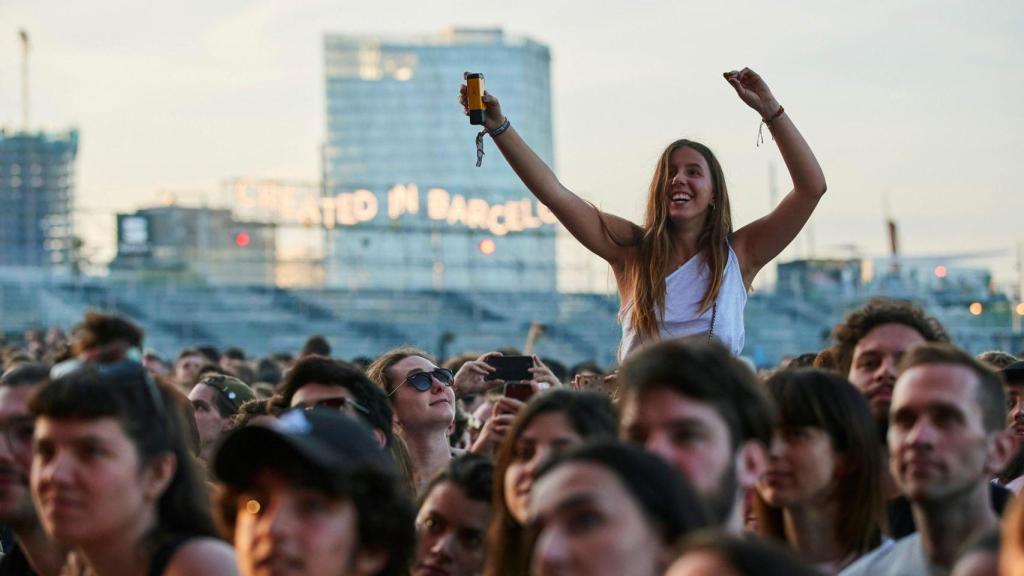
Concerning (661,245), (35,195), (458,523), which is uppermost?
(35,195)

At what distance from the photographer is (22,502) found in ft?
18.9

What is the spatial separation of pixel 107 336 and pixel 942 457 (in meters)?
2.48

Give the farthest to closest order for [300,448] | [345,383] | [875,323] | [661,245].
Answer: [345,383], [661,245], [875,323], [300,448]

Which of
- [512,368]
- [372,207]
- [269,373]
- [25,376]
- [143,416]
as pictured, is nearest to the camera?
[143,416]

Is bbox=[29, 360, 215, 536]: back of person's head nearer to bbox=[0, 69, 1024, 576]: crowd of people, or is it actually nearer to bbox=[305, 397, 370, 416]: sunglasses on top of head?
bbox=[0, 69, 1024, 576]: crowd of people

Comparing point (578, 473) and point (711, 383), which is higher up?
point (711, 383)

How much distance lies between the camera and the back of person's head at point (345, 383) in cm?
711

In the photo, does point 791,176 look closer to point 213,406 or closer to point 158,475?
point 158,475

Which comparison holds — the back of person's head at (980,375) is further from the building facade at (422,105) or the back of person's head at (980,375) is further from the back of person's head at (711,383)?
the building facade at (422,105)

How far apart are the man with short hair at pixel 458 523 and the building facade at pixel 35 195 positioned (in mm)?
109486

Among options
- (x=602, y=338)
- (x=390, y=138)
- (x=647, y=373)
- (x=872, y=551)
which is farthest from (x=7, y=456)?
(x=390, y=138)

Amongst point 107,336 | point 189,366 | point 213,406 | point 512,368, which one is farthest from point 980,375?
point 189,366

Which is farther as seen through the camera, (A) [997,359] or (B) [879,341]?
(A) [997,359]

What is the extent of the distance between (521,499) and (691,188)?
2.46 meters
